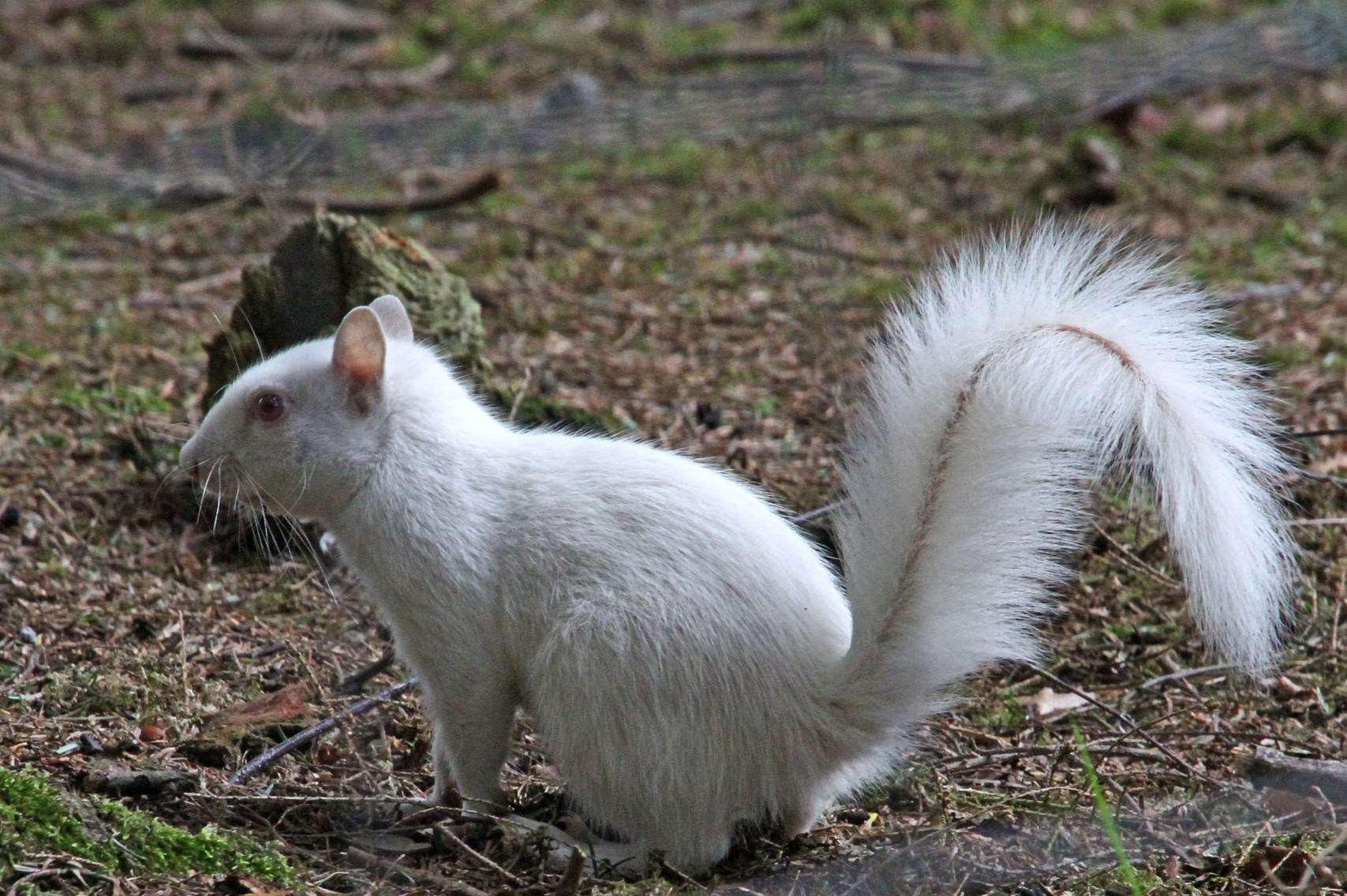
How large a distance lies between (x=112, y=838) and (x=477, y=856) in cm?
73

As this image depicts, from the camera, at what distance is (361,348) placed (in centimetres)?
348

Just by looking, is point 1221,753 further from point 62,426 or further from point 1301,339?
point 62,426

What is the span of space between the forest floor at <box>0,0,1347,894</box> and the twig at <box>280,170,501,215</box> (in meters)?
0.11

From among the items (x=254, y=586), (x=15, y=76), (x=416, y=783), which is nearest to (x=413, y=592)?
(x=416, y=783)

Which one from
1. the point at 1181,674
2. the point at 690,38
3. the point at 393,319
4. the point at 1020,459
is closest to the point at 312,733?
the point at 393,319

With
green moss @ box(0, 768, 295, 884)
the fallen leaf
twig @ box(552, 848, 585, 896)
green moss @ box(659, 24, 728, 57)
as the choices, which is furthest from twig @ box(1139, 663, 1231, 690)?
green moss @ box(659, 24, 728, 57)

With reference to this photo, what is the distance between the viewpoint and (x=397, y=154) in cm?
833

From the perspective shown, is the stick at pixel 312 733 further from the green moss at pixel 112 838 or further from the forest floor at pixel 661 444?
the green moss at pixel 112 838

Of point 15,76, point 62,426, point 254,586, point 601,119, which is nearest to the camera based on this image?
point 254,586

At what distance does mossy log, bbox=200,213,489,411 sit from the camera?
4.81 meters

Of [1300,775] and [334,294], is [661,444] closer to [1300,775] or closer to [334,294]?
[334,294]

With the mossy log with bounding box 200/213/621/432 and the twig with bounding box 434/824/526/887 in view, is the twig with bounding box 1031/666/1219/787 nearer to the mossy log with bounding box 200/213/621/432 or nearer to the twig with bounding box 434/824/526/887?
the twig with bounding box 434/824/526/887

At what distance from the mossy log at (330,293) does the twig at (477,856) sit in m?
1.85

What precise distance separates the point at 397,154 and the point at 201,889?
19.1ft
